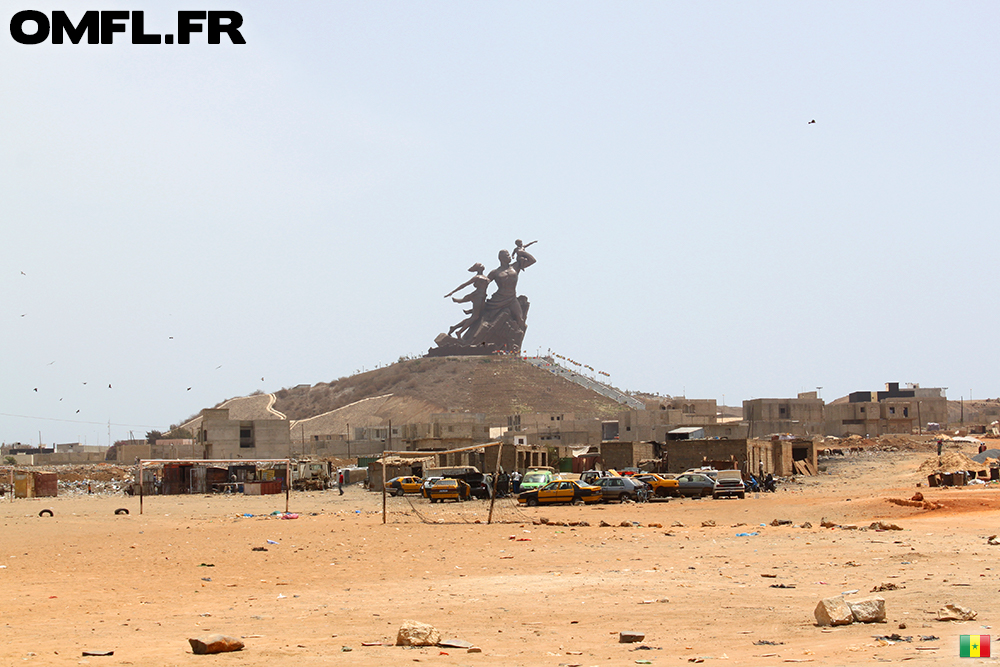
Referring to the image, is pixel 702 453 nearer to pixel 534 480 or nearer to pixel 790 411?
pixel 534 480

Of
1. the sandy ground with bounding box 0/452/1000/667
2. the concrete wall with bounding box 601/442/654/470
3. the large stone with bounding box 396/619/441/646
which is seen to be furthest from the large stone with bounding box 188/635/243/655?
the concrete wall with bounding box 601/442/654/470

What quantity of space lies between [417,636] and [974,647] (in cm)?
501

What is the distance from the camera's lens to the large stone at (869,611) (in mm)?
10695

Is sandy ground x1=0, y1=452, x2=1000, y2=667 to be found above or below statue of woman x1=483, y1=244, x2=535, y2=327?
below

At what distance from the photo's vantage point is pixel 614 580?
615 inches

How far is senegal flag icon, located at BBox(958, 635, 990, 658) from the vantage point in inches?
337

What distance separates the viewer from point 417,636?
10.5 meters

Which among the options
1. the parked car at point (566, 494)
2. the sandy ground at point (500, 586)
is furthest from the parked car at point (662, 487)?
the sandy ground at point (500, 586)

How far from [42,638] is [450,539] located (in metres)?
12.4

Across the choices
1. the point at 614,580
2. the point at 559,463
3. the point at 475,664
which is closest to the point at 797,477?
the point at 559,463

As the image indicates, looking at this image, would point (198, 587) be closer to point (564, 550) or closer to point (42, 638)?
point (42, 638)

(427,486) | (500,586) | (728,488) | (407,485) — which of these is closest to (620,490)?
(728,488)

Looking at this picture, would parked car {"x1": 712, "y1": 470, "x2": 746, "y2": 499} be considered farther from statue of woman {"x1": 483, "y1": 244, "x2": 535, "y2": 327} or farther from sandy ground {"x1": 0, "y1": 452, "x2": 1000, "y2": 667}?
statue of woman {"x1": 483, "y1": 244, "x2": 535, "y2": 327}

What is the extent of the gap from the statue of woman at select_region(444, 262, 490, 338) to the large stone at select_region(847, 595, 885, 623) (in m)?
125
